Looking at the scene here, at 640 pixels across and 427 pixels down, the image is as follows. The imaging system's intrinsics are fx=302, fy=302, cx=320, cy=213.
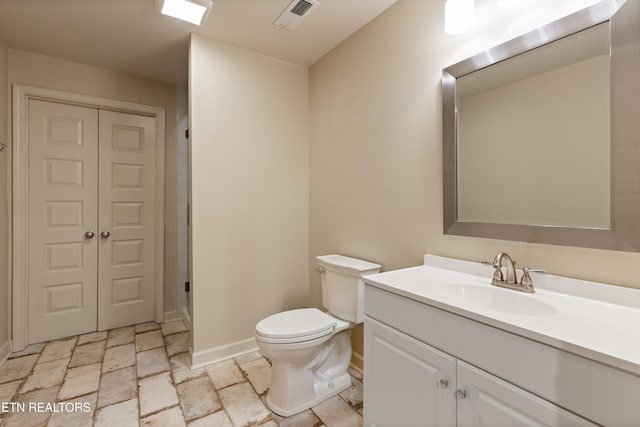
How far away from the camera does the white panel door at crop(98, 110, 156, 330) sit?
9.00ft

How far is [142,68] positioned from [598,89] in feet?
10.2

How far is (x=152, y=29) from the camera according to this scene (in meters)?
2.06

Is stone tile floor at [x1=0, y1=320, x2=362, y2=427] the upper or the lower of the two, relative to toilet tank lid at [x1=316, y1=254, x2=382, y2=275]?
lower

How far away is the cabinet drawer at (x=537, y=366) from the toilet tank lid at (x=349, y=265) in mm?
650

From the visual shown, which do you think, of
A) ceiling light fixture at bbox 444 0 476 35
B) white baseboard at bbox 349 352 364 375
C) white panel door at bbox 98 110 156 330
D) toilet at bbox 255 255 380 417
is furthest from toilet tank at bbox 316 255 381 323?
white panel door at bbox 98 110 156 330

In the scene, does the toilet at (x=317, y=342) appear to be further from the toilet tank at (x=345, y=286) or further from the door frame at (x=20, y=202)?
the door frame at (x=20, y=202)

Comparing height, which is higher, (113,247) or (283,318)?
(113,247)

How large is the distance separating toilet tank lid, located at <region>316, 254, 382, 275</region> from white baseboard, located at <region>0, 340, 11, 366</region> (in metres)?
2.42

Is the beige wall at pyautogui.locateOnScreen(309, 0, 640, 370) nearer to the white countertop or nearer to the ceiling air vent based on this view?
the white countertop

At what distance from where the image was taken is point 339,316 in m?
1.92

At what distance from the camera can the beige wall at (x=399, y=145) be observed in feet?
4.11

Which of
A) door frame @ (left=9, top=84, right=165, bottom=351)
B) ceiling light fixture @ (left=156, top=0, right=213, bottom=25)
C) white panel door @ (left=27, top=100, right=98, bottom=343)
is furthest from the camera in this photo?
white panel door @ (left=27, top=100, right=98, bottom=343)

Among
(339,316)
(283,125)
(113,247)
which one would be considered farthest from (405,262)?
(113,247)

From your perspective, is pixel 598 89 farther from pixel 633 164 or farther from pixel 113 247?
pixel 113 247
